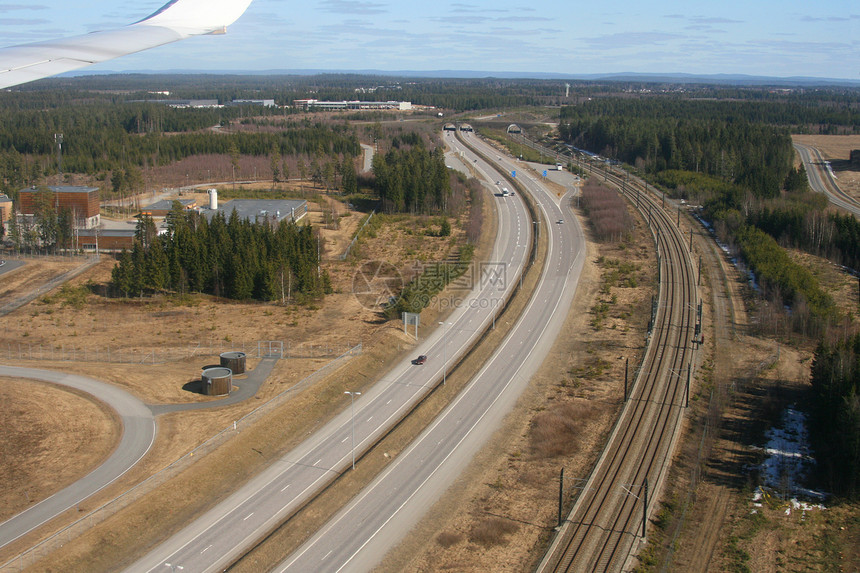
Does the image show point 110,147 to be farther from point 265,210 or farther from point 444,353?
point 444,353

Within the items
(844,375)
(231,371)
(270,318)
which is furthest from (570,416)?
(270,318)

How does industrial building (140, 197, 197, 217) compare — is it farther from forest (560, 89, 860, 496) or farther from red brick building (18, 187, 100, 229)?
forest (560, 89, 860, 496)

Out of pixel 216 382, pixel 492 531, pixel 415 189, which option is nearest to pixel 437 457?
pixel 492 531

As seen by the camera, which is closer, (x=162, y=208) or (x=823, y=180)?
(x=162, y=208)

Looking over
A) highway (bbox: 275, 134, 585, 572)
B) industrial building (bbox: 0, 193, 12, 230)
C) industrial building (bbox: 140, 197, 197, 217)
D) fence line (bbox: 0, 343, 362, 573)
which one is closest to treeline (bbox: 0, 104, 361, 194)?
industrial building (bbox: 0, 193, 12, 230)

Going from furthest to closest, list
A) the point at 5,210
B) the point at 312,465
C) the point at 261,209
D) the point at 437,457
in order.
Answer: the point at 261,209
the point at 5,210
the point at 437,457
the point at 312,465

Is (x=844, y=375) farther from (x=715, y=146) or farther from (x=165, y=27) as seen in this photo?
(x=715, y=146)

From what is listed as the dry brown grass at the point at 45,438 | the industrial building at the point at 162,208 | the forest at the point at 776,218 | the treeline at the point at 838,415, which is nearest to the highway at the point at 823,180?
the forest at the point at 776,218
